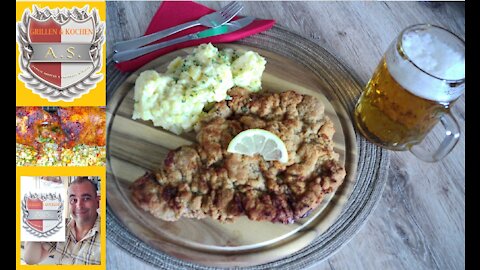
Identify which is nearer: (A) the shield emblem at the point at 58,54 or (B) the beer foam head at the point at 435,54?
(B) the beer foam head at the point at 435,54

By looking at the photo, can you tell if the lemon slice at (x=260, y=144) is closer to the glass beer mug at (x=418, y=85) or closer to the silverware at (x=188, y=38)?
the glass beer mug at (x=418, y=85)

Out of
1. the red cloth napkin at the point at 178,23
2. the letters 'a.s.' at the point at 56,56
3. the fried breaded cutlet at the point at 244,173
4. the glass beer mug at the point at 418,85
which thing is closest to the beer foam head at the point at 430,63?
the glass beer mug at the point at 418,85

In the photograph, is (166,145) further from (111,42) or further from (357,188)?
(357,188)

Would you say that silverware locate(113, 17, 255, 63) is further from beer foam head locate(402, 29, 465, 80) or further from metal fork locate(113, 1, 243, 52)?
beer foam head locate(402, 29, 465, 80)

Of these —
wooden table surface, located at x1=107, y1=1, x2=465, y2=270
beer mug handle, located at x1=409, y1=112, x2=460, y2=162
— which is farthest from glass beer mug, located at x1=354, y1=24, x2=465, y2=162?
wooden table surface, located at x1=107, y1=1, x2=465, y2=270

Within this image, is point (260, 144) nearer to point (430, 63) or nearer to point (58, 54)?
point (430, 63)
